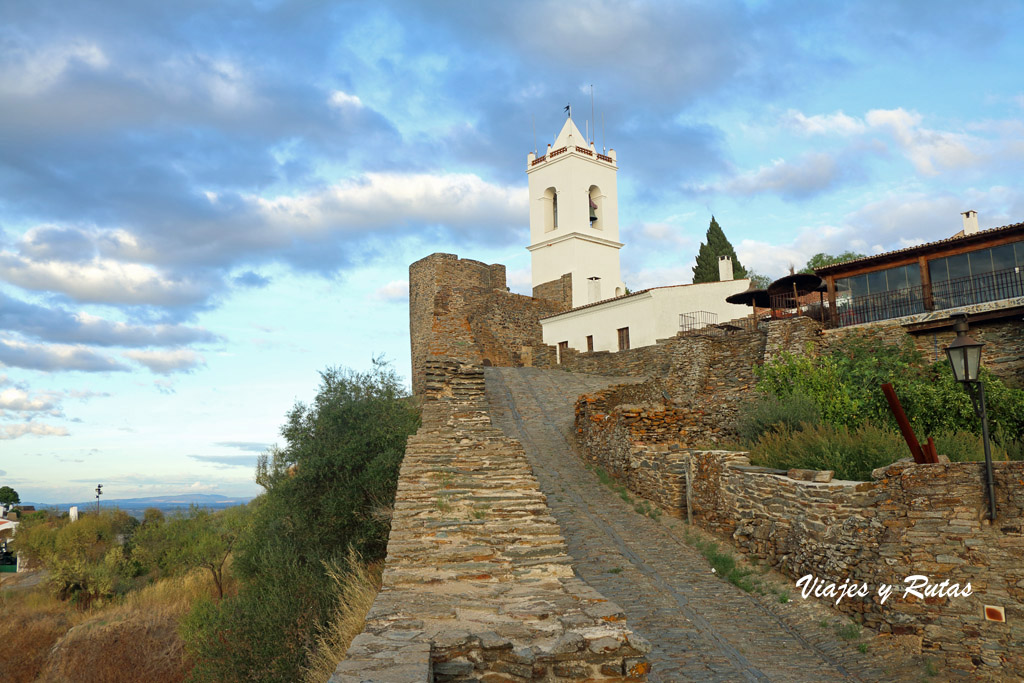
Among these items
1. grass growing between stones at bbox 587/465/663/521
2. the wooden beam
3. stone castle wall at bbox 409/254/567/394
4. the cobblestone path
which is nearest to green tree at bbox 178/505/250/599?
stone castle wall at bbox 409/254/567/394

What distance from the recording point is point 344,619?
21.7 ft

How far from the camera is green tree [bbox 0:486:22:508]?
53.0m

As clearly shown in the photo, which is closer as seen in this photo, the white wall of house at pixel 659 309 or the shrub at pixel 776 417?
the shrub at pixel 776 417

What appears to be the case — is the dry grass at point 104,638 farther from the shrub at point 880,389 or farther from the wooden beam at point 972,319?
the wooden beam at point 972,319

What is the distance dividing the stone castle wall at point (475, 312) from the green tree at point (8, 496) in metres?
40.3

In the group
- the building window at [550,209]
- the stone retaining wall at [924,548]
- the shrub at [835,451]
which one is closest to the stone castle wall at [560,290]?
the building window at [550,209]

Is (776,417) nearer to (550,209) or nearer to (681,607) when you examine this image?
(681,607)

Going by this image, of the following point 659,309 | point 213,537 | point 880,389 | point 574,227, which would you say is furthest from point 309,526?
point 574,227

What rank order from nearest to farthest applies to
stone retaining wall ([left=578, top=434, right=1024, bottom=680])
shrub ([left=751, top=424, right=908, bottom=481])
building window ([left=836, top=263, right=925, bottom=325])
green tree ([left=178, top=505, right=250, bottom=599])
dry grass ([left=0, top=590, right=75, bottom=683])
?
stone retaining wall ([left=578, top=434, right=1024, bottom=680]) → shrub ([left=751, top=424, right=908, bottom=481]) → dry grass ([left=0, top=590, right=75, bottom=683]) → building window ([left=836, top=263, right=925, bottom=325]) → green tree ([left=178, top=505, right=250, bottom=599])

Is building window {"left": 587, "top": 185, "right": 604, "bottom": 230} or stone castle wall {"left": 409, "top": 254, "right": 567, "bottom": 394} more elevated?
building window {"left": 587, "top": 185, "right": 604, "bottom": 230}

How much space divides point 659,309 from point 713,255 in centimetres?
1921

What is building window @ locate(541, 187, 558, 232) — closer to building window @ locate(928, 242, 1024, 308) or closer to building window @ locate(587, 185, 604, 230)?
building window @ locate(587, 185, 604, 230)

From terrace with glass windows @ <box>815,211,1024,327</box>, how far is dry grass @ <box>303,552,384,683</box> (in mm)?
17232

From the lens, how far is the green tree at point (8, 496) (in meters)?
53.0
